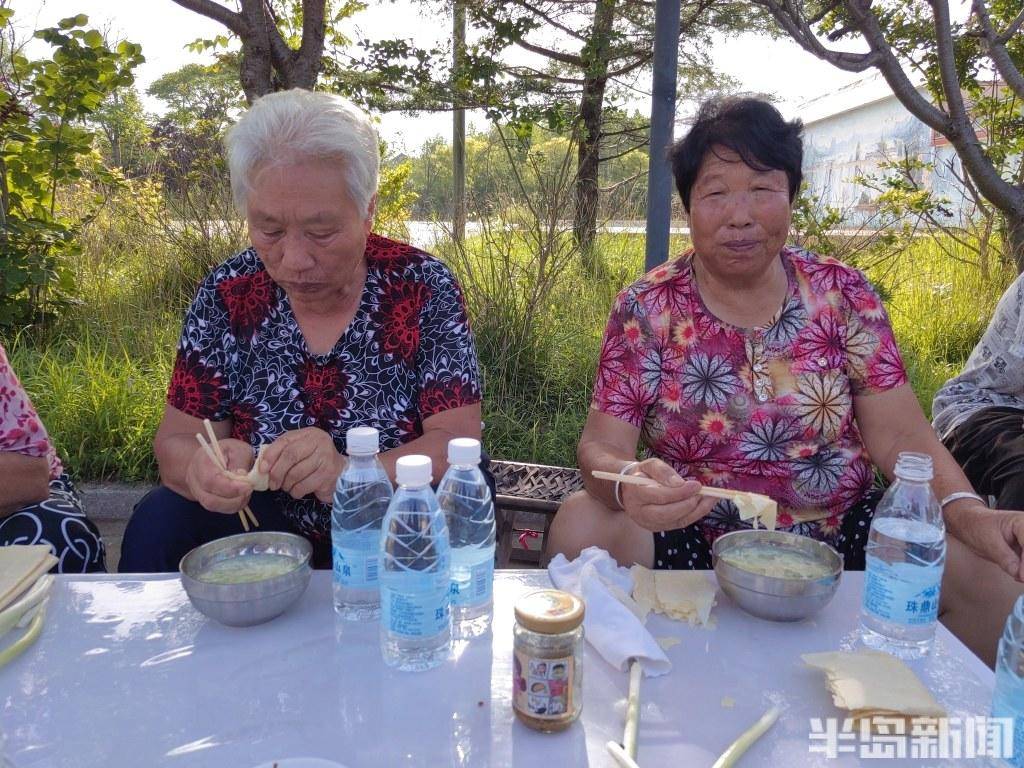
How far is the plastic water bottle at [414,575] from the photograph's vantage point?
1069 mm

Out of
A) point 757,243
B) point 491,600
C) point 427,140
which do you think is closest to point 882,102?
point 427,140

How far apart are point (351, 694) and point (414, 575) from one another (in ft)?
0.61

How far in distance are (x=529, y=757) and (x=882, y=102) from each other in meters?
18.0

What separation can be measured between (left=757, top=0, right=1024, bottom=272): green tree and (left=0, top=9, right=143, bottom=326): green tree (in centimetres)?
374

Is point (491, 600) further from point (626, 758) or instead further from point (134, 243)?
point (134, 243)

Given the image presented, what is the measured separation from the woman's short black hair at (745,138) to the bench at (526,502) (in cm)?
103

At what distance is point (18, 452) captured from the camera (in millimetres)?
1792

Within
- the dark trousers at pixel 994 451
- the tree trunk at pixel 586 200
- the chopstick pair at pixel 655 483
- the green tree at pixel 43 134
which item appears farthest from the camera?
the tree trunk at pixel 586 200

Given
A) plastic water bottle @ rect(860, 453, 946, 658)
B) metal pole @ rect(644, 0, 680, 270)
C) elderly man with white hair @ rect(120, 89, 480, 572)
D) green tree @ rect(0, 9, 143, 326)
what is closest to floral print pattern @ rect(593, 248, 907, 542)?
elderly man with white hair @ rect(120, 89, 480, 572)

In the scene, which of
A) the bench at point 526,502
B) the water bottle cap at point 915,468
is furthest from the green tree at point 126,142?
the water bottle cap at point 915,468

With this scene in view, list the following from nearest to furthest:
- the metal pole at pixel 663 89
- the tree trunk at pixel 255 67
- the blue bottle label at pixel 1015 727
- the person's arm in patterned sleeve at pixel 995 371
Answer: the blue bottle label at pixel 1015 727, the person's arm in patterned sleeve at pixel 995 371, the metal pole at pixel 663 89, the tree trunk at pixel 255 67

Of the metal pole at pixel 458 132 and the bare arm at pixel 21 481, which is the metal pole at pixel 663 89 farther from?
the bare arm at pixel 21 481

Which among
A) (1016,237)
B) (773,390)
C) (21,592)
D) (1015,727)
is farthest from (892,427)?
(1016,237)

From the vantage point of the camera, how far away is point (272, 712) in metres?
1.01
